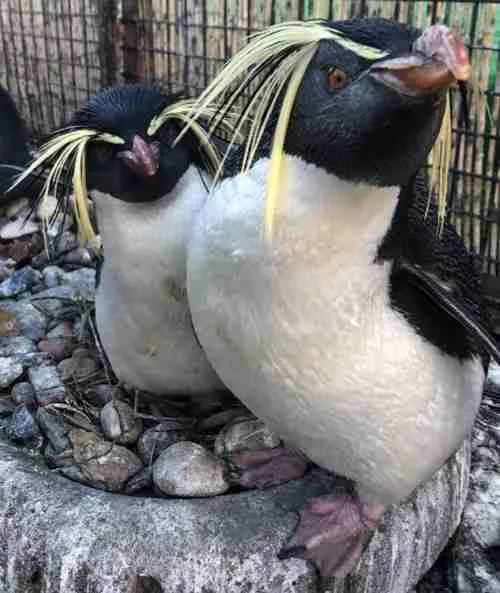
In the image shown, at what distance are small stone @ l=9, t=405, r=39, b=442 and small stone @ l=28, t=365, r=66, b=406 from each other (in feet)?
0.22

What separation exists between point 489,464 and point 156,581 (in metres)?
0.97

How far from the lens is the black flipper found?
1.27 meters

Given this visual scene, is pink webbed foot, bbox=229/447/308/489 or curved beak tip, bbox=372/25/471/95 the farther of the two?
pink webbed foot, bbox=229/447/308/489

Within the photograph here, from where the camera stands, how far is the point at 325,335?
121 centimetres

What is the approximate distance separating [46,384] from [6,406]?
0.33ft

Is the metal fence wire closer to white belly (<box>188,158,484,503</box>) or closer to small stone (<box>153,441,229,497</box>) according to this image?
white belly (<box>188,158,484,503</box>)

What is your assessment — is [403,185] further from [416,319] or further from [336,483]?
[336,483]

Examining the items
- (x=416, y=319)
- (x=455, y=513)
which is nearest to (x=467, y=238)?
(x=455, y=513)

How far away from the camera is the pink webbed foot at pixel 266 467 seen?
1495 millimetres

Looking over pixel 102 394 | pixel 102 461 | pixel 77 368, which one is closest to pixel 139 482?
pixel 102 461

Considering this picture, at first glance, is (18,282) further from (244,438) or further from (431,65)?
(431,65)

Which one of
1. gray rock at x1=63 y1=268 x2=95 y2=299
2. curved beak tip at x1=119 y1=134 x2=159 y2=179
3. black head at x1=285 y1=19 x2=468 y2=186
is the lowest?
gray rock at x1=63 y1=268 x2=95 y2=299

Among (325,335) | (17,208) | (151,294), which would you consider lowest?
(17,208)

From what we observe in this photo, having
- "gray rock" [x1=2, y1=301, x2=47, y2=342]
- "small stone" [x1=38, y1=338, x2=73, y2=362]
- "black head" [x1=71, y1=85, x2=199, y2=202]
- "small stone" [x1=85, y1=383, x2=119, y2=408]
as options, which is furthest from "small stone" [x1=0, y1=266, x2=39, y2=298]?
"black head" [x1=71, y1=85, x2=199, y2=202]
